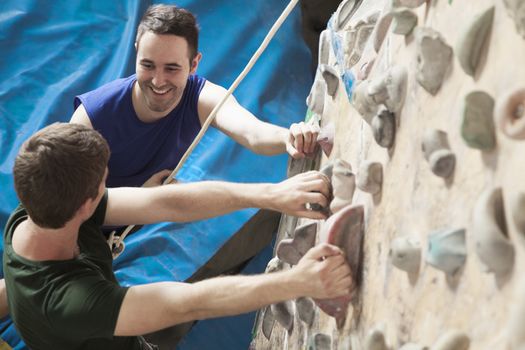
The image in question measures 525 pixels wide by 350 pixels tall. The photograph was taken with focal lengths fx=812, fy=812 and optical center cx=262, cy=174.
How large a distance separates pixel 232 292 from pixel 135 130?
75 cm

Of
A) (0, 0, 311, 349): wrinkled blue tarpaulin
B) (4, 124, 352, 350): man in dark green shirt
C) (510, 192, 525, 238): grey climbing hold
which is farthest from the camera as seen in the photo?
(0, 0, 311, 349): wrinkled blue tarpaulin

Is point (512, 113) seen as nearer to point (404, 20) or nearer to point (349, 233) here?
point (404, 20)

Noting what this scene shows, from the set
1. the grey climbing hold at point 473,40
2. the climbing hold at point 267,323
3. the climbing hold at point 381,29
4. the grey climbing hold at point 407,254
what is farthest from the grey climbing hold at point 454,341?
the climbing hold at point 267,323

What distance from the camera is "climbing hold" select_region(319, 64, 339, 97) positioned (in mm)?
1339

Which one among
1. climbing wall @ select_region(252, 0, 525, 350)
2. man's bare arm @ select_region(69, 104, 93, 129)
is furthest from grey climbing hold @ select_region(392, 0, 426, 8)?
man's bare arm @ select_region(69, 104, 93, 129)

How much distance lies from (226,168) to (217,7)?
59cm

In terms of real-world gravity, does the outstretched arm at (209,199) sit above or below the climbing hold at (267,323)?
above

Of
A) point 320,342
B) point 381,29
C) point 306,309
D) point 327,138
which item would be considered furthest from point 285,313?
point 381,29

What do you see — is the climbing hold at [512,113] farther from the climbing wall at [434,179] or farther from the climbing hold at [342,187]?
the climbing hold at [342,187]

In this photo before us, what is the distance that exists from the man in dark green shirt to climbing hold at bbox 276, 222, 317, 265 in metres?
0.03

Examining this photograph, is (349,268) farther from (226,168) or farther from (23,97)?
(23,97)

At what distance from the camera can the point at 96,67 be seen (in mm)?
2533

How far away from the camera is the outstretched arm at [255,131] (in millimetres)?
1430

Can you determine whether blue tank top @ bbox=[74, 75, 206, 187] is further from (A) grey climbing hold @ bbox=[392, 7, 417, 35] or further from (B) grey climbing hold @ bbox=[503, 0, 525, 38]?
(B) grey climbing hold @ bbox=[503, 0, 525, 38]
